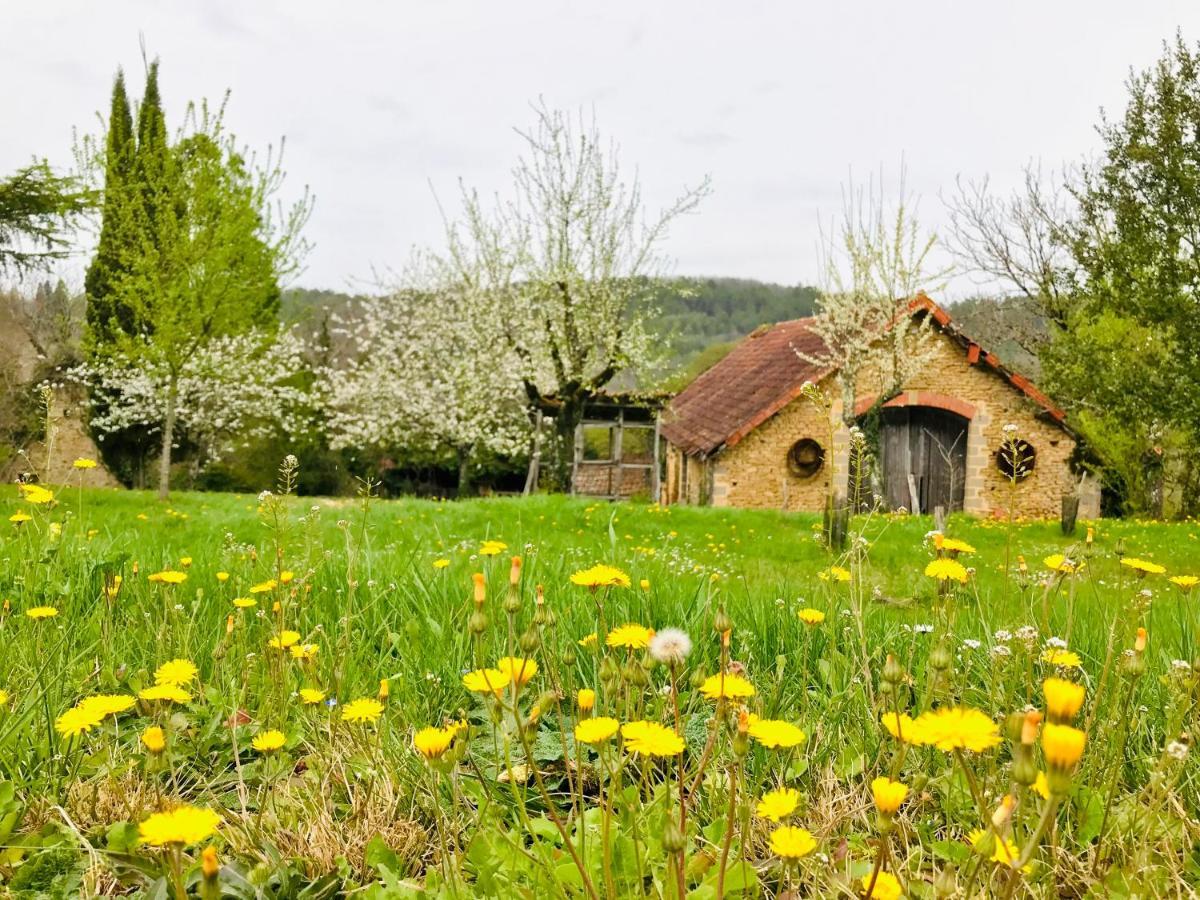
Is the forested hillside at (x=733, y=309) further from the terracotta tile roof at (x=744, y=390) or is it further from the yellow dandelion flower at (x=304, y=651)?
the yellow dandelion flower at (x=304, y=651)

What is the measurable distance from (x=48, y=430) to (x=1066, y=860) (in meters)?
3.30

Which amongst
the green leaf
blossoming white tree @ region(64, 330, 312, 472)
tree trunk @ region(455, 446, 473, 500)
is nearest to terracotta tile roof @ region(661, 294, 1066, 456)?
tree trunk @ region(455, 446, 473, 500)

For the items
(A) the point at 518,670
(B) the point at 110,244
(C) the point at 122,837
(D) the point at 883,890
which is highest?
(B) the point at 110,244

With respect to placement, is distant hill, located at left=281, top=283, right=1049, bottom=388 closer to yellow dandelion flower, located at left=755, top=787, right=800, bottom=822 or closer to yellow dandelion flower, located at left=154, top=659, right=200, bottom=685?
yellow dandelion flower, located at left=154, top=659, right=200, bottom=685

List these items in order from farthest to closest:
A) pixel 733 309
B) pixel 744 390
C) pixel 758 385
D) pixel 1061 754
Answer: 1. pixel 733 309
2. pixel 744 390
3. pixel 758 385
4. pixel 1061 754

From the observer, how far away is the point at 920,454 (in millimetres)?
18656

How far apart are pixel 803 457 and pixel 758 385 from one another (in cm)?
243

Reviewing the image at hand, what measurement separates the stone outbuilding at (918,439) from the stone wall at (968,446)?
0.07 ft

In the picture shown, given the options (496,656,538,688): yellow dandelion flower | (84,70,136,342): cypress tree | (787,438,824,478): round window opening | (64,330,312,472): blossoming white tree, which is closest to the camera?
(496,656,538,688): yellow dandelion flower

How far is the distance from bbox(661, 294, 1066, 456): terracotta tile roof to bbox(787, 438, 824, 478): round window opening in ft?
3.25

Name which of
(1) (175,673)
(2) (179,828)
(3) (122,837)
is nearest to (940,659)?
(2) (179,828)

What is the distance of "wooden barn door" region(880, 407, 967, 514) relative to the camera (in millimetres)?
18484

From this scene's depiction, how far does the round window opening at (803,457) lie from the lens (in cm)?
1769

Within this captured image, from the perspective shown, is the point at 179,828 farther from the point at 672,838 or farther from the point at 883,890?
the point at 883,890
